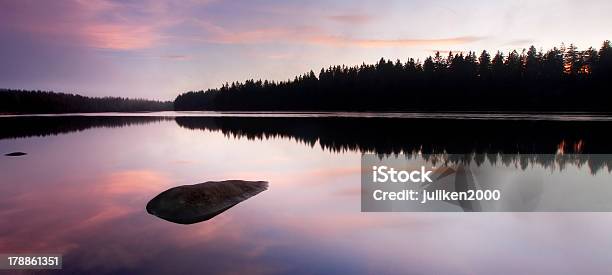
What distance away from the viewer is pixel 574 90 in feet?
391

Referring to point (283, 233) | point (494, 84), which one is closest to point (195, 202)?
point (283, 233)

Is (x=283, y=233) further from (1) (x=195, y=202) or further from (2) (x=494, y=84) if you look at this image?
(2) (x=494, y=84)

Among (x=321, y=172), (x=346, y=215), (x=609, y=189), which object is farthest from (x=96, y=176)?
(x=609, y=189)

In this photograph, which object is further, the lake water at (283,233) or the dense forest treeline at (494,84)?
the dense forest treeline at (494,84)

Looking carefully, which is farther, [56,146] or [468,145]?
[56,146]

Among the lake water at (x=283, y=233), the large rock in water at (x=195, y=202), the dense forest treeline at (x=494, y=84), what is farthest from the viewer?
the dense forest treeline at (x=494, y=84)

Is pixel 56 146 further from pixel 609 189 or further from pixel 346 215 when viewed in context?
pixel 609 189

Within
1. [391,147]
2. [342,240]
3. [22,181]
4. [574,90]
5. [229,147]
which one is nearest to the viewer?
[342,240]

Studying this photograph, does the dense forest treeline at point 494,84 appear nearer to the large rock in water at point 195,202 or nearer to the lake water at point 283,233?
the lake water at point 283,233

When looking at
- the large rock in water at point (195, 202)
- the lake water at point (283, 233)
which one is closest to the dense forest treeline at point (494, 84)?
the lake water at point (283, 233)

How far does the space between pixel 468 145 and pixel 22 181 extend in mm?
44576

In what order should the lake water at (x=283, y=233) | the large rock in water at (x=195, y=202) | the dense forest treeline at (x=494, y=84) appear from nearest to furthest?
the lake water at (x=283, y=233)
the large rock in water at (x=195, y=202)
the dense forest treeline at (x=494, y=84)

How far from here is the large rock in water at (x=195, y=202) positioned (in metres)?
20.2

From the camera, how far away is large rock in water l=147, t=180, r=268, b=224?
66.3 ft
